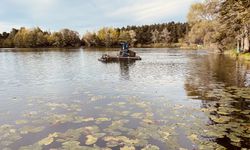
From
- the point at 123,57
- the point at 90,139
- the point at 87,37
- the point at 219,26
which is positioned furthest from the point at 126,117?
the point at 87,37

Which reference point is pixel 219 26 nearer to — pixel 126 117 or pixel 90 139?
pixel 126 117

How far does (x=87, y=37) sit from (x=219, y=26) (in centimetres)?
10280

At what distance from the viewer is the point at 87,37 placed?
142125mm

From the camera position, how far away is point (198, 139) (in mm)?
9055

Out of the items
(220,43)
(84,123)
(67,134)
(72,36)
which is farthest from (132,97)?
(72,36)

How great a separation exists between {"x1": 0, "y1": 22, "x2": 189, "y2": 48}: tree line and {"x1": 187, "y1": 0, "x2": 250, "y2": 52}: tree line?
6890 centimetres

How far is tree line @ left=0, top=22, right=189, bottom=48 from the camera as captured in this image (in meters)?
134

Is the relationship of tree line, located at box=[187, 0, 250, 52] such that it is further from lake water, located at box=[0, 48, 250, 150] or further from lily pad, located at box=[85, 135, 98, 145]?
lily pad, located at box=[85, 135, 98, 145]

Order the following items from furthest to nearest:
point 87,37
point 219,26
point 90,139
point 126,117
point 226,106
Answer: point 87,37, point 219,26, point 226,106, point 126,117, point 90,139

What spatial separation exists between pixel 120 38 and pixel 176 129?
136479 mm

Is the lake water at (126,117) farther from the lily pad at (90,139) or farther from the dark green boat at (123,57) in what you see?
the dark green boat at (123,57)

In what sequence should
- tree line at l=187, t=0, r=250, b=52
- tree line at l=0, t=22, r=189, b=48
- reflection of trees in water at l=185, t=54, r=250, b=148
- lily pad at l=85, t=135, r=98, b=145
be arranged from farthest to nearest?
tree line at l=0, t=22, r=189, b=48
tree line at l=187, t=0, r=250, b=52
reflection of trees in water at l=185, t=54, r=250, b=148
lily pad at l=85, t=135, r=98, b=145

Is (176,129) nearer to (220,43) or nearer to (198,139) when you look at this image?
(198,139)

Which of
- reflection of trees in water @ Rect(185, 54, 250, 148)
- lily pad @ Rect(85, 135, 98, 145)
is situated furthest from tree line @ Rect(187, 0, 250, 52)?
lily pad @ Rect(85, 135, 98, 145)
